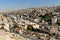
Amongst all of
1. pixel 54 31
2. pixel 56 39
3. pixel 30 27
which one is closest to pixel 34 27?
pixel 30 27

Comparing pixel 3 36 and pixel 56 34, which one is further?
pixel 56 34

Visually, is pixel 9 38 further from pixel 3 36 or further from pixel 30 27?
pixel 30 27

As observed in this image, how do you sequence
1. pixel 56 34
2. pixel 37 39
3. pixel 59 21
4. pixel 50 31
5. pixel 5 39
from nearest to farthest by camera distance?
pixel 5 39 → pixel 37 39 → pixel 56 34 → pixel 50 31 → pixel 59 21

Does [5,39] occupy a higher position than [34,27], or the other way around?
[5,39]

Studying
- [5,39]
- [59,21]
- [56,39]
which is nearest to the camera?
[5,39]

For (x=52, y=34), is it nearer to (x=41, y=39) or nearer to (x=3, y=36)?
(x=41, y=39)

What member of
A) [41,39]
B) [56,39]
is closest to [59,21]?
[56,39]

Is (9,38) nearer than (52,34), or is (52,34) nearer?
(9,38)

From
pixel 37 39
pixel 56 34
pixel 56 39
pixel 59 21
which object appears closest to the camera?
pixel 37 39

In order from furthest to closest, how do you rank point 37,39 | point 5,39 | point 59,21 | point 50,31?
point 59,21 < point 50,31 < point 37,39 < point 5,39
